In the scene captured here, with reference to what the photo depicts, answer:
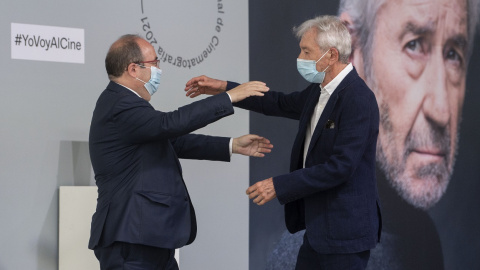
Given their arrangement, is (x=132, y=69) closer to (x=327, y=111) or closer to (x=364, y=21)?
(x=327, y=111)

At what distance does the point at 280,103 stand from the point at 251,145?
0.94 ft

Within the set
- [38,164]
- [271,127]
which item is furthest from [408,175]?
[38,164]

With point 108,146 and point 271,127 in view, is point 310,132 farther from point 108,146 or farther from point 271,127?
point 271,127

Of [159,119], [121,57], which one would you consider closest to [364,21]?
[121,57]

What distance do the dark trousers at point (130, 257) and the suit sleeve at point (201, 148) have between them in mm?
585

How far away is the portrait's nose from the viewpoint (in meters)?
4.82

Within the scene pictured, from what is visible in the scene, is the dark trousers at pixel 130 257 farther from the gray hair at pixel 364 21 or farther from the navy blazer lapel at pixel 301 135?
the gray hair at pixel 364 21

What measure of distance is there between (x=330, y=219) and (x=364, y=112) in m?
0.46

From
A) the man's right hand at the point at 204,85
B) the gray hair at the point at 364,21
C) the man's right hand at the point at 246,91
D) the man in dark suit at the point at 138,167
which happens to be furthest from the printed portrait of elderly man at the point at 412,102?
the man in dark suit at the point at 138,167

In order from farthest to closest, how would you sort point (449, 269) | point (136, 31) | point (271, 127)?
point (449, 269) < point (271, 127) < point (136, 31)

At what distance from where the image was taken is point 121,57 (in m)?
3.05

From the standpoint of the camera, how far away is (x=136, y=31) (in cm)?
399

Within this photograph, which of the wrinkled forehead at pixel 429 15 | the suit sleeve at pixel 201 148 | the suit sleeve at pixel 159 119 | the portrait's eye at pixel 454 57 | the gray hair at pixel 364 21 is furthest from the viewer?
the portrait's eye at pixel 454 57

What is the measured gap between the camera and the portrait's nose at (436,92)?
15.8 ft
